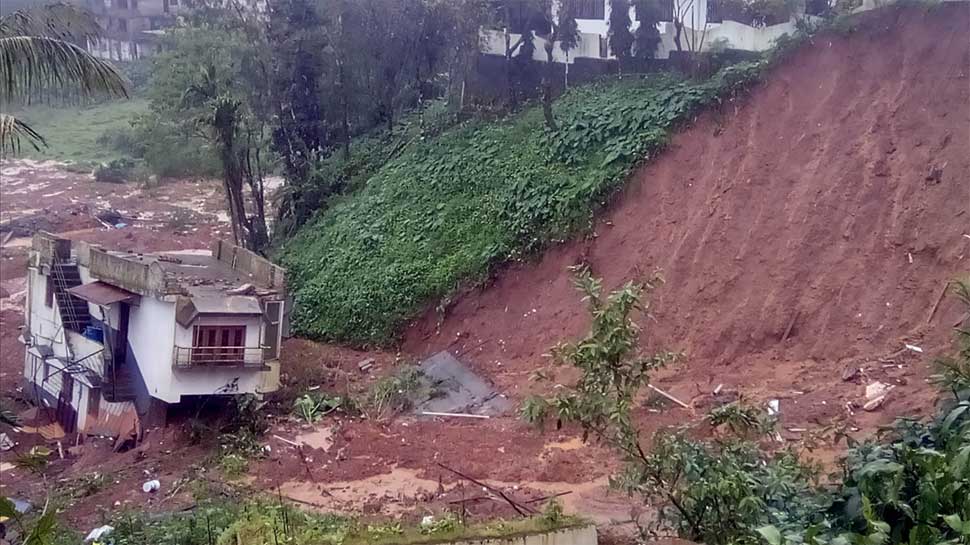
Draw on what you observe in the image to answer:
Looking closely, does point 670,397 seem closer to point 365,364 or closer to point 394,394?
point 394,394

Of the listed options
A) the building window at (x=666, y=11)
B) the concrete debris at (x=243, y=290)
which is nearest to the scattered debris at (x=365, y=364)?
the concrete debris at (x=243, y=290)

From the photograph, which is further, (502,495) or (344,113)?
(344,113)

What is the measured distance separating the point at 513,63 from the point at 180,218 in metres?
12.7

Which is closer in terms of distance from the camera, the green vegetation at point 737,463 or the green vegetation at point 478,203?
the green vegetation at point 737,463

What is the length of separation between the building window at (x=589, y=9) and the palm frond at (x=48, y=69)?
43.4 feet

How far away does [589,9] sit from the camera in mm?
21375

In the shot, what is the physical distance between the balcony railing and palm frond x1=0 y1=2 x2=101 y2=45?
14.7 ft

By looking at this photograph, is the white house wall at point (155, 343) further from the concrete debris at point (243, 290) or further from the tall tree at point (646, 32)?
the tall tree at point (646, 32)

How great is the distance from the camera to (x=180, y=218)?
28.7 metres

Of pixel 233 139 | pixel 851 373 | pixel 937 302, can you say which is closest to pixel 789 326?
pixel 851 373

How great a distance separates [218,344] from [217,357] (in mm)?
183

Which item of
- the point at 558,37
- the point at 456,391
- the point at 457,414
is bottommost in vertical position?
the point at 457,414

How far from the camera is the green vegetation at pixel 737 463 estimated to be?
15.9 feet

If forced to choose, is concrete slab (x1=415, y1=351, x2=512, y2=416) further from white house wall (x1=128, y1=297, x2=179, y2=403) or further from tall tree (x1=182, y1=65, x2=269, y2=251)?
tall tree (x1=182, y1=65, x2=269, y2=251)
